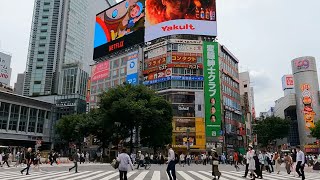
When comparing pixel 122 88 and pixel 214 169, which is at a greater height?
pixel 122 88

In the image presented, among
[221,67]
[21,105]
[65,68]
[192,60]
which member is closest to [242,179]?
[192,60]

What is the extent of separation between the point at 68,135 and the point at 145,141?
2350cm

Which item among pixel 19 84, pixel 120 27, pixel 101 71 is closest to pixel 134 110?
pixel 120 27

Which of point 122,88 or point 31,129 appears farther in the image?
point 31,129

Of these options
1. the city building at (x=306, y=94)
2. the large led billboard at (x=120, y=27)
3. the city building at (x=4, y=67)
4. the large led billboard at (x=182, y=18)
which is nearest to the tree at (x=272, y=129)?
the city building at (x=306, y=94)

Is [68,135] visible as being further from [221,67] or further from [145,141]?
[221,67]

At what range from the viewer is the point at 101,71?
75062mm

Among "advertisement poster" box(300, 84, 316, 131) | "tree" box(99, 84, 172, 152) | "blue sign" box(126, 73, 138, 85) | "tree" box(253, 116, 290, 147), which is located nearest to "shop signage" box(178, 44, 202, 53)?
"blue sign" box(126, 73, 138, 85)

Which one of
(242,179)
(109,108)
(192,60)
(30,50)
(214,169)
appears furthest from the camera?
(30,50)

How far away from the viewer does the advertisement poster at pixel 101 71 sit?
73438 mm

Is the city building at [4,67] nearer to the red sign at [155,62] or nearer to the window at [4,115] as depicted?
the window at [4,115]

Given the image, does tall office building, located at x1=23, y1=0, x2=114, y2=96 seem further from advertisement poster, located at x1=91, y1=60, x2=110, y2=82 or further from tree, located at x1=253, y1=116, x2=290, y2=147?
tree, located at x1=253, y1=116, x2=290, y2=147

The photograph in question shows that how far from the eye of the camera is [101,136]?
4966cm

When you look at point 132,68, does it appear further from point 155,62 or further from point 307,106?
point 307,106
